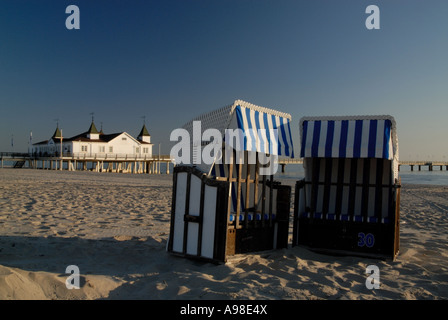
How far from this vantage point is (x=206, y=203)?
5.21 m

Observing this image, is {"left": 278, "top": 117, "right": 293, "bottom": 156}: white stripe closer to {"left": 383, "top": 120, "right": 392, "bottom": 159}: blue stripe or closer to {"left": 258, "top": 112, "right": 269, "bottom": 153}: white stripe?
{"left": 258, "top": 112, "right": 269, "bottom": 153}: white stripe

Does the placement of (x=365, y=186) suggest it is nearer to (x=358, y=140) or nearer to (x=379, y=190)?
(x=379, y=190)

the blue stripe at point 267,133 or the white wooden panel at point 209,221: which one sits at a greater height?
the blue stripe at point 267,133

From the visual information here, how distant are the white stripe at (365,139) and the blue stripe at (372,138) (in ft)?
0.15

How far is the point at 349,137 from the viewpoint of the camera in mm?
5902

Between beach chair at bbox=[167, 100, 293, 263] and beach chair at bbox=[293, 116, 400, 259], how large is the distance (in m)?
0.44

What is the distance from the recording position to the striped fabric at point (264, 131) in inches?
207

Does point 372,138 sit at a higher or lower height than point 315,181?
higher

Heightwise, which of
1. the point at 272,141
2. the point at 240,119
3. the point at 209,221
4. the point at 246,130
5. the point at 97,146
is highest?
the point at 97,146

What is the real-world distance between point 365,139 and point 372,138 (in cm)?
11

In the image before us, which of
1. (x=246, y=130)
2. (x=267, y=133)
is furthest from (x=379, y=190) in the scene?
(x=246, y=130)

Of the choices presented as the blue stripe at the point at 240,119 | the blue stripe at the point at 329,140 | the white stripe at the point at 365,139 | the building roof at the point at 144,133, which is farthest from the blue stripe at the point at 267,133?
the building roof at the point at 144,133

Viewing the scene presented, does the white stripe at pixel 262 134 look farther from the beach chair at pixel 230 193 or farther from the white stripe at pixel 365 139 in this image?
the white stripe at pixel 365 139
